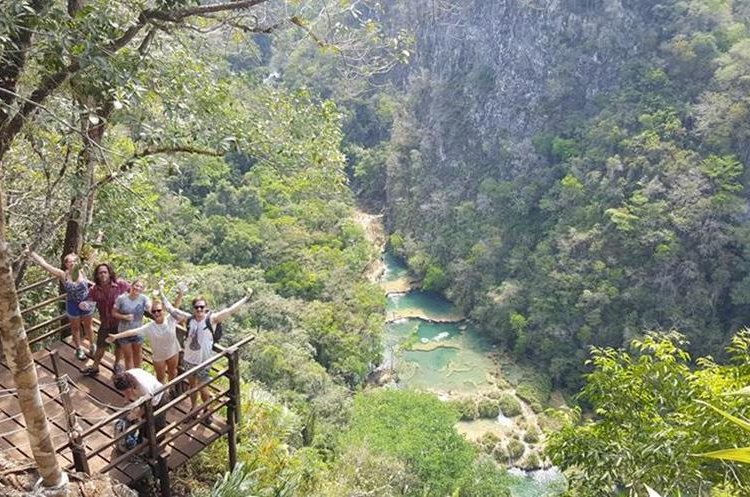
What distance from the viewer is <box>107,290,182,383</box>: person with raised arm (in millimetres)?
5406

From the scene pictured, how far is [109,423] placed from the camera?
4.92m

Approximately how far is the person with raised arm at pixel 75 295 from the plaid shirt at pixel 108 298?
0.72 ft

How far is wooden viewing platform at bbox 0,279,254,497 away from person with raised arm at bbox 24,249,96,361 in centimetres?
19

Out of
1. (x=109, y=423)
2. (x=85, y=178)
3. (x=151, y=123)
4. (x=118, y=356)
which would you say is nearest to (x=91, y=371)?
(x=118, y=356)

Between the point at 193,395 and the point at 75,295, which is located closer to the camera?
the point at 193,395

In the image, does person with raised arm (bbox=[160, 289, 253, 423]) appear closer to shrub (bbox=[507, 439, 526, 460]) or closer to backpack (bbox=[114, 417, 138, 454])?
backpack (bbox=[114, 417, 138, 454])

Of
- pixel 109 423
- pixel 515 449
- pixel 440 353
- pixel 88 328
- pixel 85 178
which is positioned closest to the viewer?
pixel 109 423

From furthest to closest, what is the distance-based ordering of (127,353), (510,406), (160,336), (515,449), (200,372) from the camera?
(510,406) → (515,449) → (127,353) → (160,336) → (200,372)

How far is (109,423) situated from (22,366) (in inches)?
60.1

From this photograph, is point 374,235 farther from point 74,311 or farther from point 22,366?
point 22,366

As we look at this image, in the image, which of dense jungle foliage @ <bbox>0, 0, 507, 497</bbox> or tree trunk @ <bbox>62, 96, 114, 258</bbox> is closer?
dense jungle foliage @ <bbox>0, 0, 507, 497</bbox>

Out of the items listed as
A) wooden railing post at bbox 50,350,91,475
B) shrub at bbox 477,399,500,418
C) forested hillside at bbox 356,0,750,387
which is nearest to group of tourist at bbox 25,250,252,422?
wooden railing post at bbox 50,350,91,475

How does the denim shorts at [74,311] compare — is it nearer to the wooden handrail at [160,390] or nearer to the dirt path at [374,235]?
the wooden handrail at [160,390]

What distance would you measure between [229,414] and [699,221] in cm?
2924
